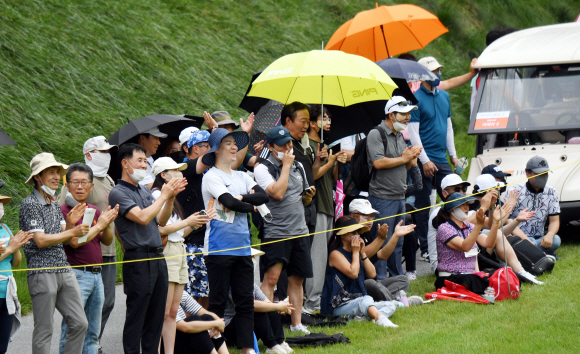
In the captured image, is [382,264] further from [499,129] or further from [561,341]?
[499,129]

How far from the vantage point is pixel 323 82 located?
8.43 metres

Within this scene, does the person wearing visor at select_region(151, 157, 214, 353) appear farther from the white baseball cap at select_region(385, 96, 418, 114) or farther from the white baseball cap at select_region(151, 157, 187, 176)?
the white baseball cap at select_region(385, 96, 418, 114)

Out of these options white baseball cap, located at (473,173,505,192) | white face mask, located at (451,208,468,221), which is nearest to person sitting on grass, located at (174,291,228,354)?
white face mask, located at (451,208,468,221)

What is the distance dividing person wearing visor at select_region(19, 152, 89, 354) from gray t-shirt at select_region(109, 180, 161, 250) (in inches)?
12.6

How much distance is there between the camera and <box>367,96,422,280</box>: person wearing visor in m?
8.50

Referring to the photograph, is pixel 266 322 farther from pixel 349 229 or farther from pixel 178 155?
pixel 178 155

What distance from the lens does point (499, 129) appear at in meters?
10.7

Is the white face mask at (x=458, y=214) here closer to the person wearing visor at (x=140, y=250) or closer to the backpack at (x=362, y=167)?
the backpack at (x=362, y=167)

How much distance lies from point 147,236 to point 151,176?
0.88 meters

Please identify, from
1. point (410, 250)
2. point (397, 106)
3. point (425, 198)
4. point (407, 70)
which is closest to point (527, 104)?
point (407, 70)

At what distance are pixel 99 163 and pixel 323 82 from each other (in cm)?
282

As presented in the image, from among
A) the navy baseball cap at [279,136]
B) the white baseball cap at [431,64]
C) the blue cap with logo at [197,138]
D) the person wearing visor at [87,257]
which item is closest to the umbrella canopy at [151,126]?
the blue cap with logo at [197,138]

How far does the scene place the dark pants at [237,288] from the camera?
250 inches

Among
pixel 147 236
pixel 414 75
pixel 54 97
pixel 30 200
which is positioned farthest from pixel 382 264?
pixel 54 97
